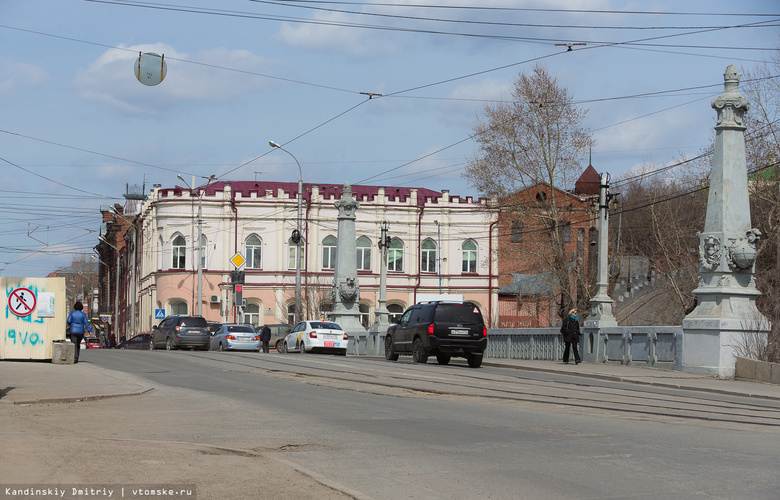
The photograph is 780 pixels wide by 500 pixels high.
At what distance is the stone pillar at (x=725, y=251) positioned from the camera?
23.3 m

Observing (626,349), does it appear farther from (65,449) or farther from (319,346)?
(65,449)

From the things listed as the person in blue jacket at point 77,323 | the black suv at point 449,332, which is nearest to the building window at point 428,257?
the black suv at point 449,332

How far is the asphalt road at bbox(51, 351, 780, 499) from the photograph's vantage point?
8086 millimetres

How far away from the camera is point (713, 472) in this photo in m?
8.52

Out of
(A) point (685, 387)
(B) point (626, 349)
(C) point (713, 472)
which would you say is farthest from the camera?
(B) point (626, 349)

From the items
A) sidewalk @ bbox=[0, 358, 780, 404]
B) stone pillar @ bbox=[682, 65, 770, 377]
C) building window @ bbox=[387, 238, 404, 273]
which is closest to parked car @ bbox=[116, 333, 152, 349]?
building window @ bbox=[387, 238, 404, 273]

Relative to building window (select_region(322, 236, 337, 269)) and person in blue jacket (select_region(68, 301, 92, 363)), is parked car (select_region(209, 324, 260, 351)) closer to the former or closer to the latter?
person in blue jacket (select_region(68, 301, 92, 363))

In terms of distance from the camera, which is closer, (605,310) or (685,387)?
(685,387)

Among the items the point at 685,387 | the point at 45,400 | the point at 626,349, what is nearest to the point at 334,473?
the point at 45,400

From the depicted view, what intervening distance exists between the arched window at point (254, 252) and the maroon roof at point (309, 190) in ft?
10.2

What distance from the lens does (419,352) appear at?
29141 millimetres

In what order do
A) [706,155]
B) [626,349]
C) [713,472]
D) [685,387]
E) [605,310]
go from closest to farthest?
[713,472], [685,387], [626,349], [605,310], [706,155]

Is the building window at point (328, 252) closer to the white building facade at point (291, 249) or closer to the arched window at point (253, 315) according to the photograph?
the white building facade at point (291, 249)

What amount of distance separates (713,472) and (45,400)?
984 centimetres
